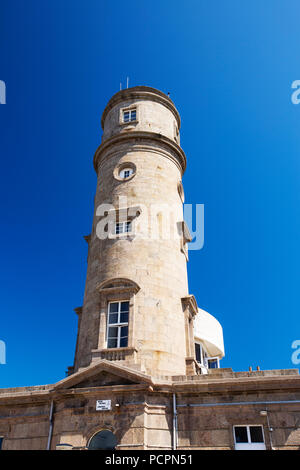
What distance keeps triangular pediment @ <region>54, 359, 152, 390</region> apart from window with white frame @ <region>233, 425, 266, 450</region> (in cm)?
453

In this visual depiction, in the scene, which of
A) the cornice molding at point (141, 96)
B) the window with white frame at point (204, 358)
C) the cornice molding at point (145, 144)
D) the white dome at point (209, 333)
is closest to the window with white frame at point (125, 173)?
the cornice molding at point (145, 144)

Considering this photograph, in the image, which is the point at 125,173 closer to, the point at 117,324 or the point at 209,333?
the point at 117,324

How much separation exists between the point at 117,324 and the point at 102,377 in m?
2.82

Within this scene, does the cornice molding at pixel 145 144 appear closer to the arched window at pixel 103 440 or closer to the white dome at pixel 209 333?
the white dome at pixel 209 333

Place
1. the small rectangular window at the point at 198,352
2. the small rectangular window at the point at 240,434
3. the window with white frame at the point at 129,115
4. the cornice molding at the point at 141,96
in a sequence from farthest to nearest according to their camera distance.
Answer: the cornice molding at the point at 141,96, the window with white frame at the point at 129,115, the small rectangular window at the point at 198,352, the small rectangular window at the point at 240,434

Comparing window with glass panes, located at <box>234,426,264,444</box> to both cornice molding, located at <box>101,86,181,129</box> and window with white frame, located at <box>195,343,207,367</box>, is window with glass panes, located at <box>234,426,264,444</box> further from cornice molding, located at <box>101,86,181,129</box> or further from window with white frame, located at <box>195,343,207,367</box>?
cornice molding, located at <box>101,86,181,129</box>

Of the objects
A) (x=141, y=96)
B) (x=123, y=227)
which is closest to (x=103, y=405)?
(x=123, y=227)

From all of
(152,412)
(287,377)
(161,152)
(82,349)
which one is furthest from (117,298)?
(161,152)

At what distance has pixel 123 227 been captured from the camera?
22.6m

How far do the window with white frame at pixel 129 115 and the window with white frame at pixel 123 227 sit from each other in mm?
8598

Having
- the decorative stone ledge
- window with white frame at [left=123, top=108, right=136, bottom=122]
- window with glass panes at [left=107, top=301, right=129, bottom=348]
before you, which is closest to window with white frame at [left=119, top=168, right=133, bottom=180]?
window with white frame at [left=123, top=108, right=136, bottom=122]

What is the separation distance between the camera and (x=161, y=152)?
25.7 m

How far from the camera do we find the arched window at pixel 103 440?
54.0 feet

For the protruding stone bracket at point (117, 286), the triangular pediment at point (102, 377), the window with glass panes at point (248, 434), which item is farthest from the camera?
the protruding stone bracket at point (117, 286)
